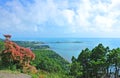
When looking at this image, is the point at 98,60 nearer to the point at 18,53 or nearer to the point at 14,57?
the point at 18,53

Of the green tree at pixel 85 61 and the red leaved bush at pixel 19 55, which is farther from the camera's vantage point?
the green tree at pixel 85 61

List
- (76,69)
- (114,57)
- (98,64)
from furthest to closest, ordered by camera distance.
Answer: (114,57)
(98,64)
(76,69)

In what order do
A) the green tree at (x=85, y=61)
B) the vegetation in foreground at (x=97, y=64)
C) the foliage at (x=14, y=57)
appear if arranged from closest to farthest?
the foliage at (x=14, y=57) → the vegetation in foreground at (x=97, y=64) → the green tree at (x=85, y=61)

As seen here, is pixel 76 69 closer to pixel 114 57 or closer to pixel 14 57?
pixel 114 57

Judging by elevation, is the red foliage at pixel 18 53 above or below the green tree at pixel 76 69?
above

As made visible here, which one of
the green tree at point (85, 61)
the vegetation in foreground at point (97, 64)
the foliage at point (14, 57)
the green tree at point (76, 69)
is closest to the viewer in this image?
the foliage at point (14, 57)

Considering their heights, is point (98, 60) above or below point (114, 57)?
below

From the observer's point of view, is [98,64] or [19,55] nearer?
[19,55]

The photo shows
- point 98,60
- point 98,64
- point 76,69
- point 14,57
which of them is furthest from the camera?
point 98,60

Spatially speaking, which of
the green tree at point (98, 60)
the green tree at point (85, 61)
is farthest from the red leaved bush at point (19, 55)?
the green tree at point (85, 61)

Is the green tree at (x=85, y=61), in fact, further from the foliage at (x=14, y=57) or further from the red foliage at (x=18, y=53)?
the foliage at (x=14, y=57)

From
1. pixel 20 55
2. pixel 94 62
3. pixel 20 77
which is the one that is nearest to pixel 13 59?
pixel 20 55

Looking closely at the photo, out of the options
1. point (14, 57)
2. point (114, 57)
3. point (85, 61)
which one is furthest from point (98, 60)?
point (14, 57)

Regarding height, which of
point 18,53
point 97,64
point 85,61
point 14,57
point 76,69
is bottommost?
point 76,69
